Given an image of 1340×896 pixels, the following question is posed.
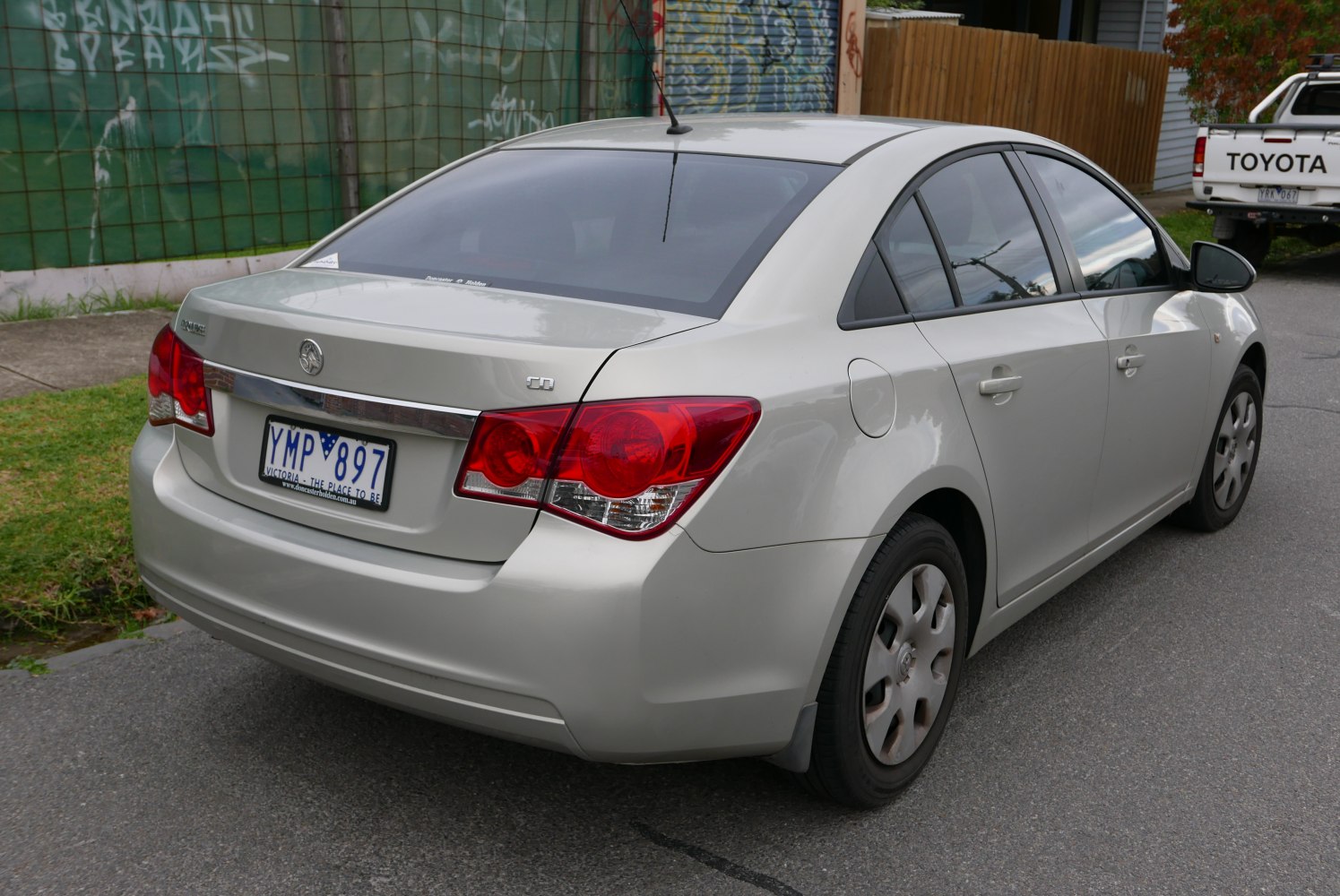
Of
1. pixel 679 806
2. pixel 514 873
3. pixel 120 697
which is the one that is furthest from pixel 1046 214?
pixel 120 697

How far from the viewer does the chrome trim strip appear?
2594mm

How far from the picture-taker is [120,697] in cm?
365

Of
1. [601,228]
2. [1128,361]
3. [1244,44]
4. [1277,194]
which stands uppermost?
[1244,44]

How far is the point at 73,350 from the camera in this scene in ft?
23.3

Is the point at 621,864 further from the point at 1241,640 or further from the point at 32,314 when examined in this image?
the point at 32,314

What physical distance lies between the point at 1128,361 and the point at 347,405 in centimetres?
247

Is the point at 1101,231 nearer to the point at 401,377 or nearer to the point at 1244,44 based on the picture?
the point at 401,377

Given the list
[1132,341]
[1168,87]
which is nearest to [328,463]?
[1132,341]

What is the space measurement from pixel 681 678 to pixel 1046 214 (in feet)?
6.95

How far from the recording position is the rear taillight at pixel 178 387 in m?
3.07

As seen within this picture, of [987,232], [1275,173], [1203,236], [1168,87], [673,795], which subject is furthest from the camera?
[1168,87]

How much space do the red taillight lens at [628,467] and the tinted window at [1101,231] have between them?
201 centimetres

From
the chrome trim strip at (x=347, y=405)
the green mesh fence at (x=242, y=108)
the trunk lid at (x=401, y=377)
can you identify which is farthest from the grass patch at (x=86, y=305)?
the chrome trim strip at (x=347, y=405)

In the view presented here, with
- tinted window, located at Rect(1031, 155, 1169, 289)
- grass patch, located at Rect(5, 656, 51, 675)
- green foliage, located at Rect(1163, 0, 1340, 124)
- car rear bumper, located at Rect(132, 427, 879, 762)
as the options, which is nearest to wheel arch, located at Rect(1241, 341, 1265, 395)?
tinted window, located at Rect(1031, 155, 1169, 289)
